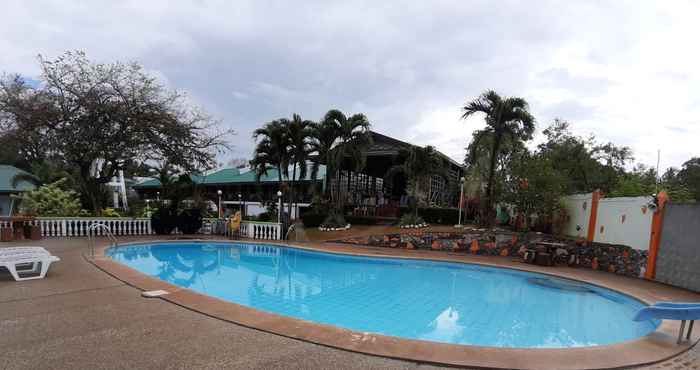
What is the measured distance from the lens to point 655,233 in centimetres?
828

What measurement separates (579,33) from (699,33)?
2.49 m

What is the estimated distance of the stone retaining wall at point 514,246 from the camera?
9518 mm

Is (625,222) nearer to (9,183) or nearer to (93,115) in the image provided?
(93,115)

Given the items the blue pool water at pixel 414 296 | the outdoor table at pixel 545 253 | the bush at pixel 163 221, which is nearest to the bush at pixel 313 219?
the blue pool water at pixel 414 296

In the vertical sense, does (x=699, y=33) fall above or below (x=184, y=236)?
above

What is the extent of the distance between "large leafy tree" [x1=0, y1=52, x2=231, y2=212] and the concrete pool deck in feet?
39.8

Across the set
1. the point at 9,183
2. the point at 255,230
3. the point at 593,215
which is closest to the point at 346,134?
the point at 255,230

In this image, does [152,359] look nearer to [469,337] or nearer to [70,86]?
[469,337]

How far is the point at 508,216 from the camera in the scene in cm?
1812

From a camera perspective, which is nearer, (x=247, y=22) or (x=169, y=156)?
(x=247, y=22)

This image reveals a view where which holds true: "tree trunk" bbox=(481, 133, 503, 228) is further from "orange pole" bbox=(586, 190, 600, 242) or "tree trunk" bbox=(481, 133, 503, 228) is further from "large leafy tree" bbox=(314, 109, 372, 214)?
"large leafy tree" bbox=(314, 109, 372, 214)

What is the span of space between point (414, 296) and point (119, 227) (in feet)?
43.5

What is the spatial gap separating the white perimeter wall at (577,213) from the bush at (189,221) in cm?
1605

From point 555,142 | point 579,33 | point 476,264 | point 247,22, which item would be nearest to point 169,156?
point 247,22
